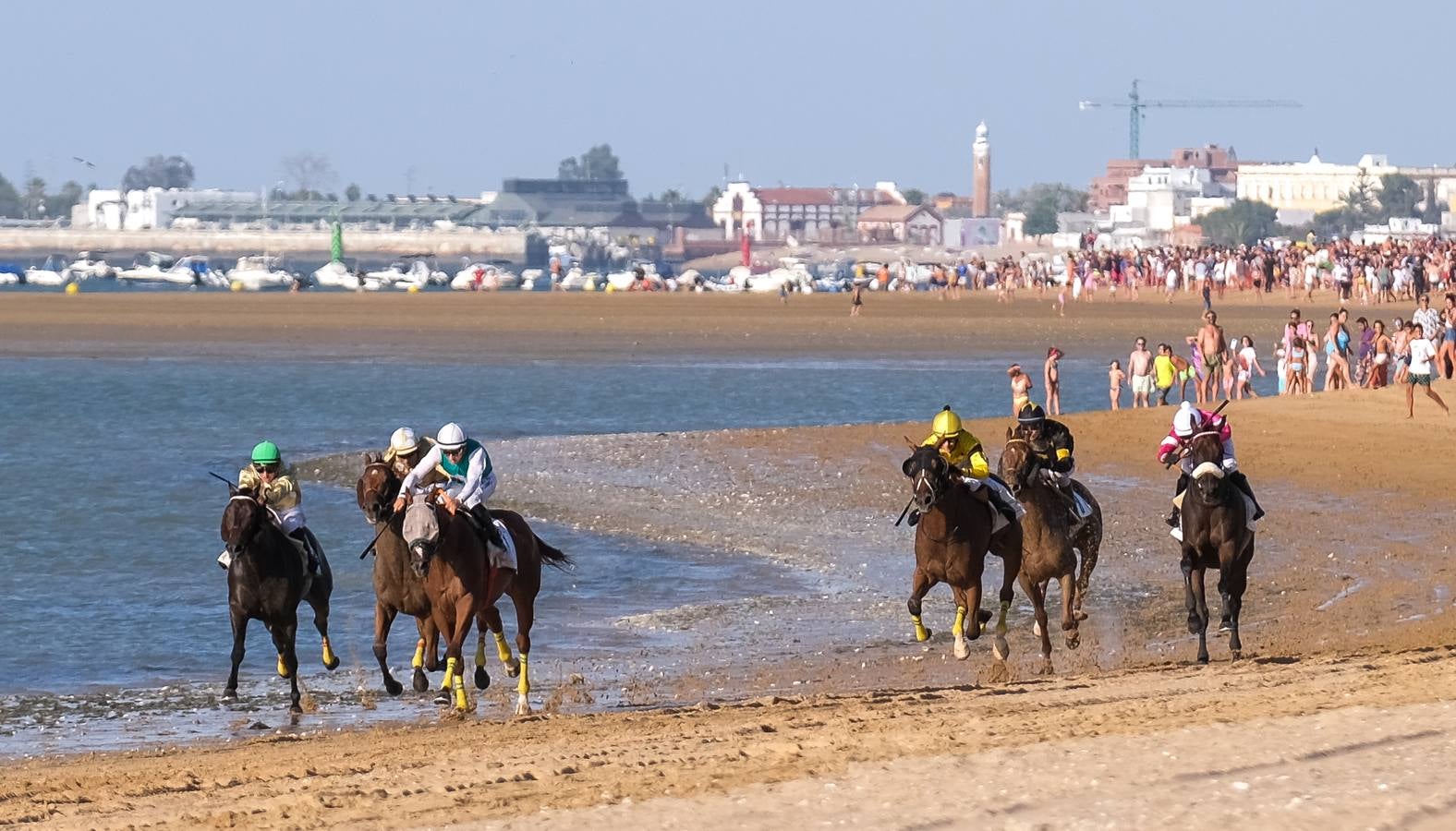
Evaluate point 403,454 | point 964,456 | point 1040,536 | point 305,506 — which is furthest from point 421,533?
point 305,506

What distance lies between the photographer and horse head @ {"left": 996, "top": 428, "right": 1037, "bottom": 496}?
53.3 feet

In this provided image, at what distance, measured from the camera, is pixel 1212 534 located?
16.1m

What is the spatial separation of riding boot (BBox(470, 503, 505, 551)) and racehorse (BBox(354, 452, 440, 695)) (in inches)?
18.3

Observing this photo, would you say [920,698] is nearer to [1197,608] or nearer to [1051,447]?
[1197,608]

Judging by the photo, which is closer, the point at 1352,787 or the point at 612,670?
the point at 1352,787

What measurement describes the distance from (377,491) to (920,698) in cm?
365

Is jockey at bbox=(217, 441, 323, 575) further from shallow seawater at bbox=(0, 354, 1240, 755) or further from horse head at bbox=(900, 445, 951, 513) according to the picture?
horse head at bbox=(900, 445, 951, 513)

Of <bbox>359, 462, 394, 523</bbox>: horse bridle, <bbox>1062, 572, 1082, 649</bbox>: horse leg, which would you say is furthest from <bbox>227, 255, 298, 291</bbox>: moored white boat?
<bbox>359, 462, 394, 523</bbox>: horse bridle

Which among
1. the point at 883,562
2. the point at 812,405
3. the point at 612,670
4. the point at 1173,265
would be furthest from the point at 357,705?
the point at 1173,265

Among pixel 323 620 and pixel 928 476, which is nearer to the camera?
pixel 928 476

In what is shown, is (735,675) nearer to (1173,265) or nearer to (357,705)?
(357,705)

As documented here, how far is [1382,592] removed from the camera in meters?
19.1

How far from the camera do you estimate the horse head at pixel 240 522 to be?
14.8 meters

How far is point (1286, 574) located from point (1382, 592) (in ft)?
4.49
